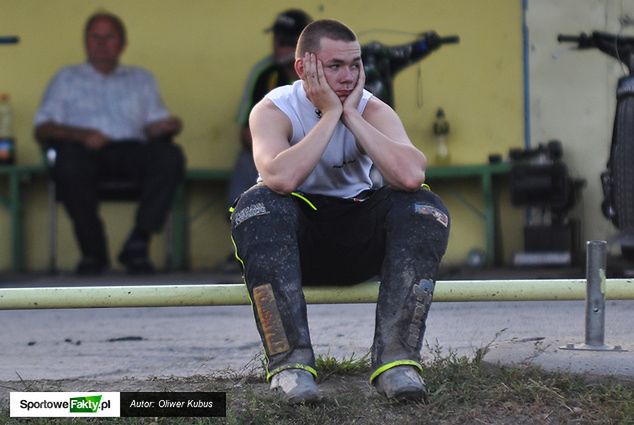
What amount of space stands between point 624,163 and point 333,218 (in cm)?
279

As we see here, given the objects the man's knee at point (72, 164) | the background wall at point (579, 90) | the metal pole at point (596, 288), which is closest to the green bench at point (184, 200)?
the man's knee at point (72, 164)

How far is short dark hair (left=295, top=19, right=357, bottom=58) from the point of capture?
12.4 ft

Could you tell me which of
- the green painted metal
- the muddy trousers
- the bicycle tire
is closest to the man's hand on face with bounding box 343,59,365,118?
the muddy trousers

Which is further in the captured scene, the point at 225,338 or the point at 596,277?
the point at 225,338

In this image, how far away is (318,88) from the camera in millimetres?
3750

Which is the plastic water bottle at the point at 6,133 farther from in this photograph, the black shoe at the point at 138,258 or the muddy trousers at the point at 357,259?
the muddy trousers at the point at 357,259

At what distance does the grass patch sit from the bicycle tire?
2.69 meters

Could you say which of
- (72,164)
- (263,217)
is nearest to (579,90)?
(72,164)

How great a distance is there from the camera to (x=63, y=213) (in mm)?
8461

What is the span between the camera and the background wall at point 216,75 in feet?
27.1

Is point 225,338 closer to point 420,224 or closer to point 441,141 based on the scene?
point 420,224

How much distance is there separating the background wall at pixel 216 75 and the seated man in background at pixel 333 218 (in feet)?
14.4

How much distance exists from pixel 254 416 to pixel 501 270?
4827 mm

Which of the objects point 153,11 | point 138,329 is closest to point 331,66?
point 138,329
